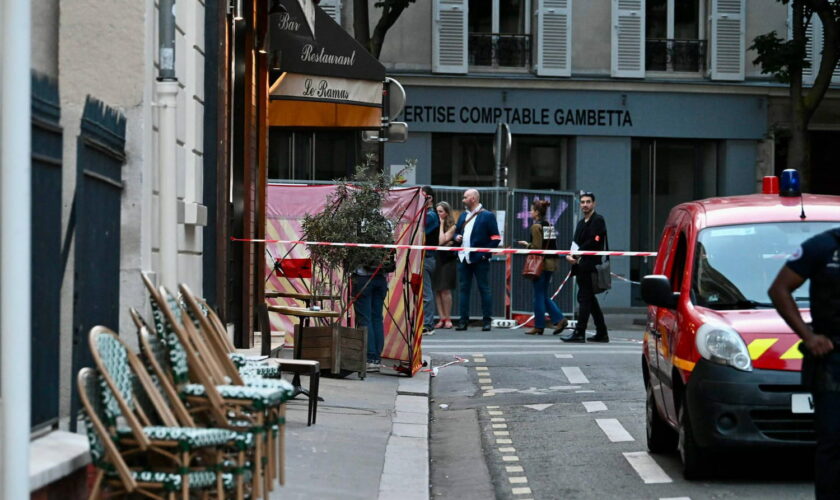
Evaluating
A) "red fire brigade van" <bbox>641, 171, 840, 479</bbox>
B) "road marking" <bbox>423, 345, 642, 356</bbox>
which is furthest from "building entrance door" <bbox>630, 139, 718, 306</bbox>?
"red fire brigade van" <bbox>641, 171, 840, 479</bbox>

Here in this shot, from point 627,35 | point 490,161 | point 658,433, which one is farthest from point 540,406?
point 627,35

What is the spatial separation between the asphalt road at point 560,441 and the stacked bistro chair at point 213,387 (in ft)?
8.42

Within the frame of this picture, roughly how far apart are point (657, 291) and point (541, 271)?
39.4 feet

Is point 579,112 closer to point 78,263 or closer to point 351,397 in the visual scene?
point 351,397

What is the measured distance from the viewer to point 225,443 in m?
5.91

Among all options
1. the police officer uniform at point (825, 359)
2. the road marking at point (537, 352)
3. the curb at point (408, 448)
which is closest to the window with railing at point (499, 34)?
the road marking at point (537, 352)

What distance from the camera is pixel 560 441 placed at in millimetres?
11055

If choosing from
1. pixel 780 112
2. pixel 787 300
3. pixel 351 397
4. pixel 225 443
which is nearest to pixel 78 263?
pixel 225 443

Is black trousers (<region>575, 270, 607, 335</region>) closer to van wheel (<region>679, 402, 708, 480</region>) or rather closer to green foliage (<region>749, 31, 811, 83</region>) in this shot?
van wheel (<region>679, 402, 708, 480</region>)

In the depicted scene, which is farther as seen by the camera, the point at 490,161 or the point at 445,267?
the point at 490,161

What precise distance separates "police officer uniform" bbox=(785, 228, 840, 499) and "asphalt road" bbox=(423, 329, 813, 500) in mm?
1994

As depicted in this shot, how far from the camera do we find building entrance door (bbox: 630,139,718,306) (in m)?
33.5

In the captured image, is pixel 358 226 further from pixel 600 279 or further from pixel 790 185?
pixel 600 279

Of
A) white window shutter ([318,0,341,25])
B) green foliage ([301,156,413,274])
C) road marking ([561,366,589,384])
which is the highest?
white window shutter ([318,0,341,25])
